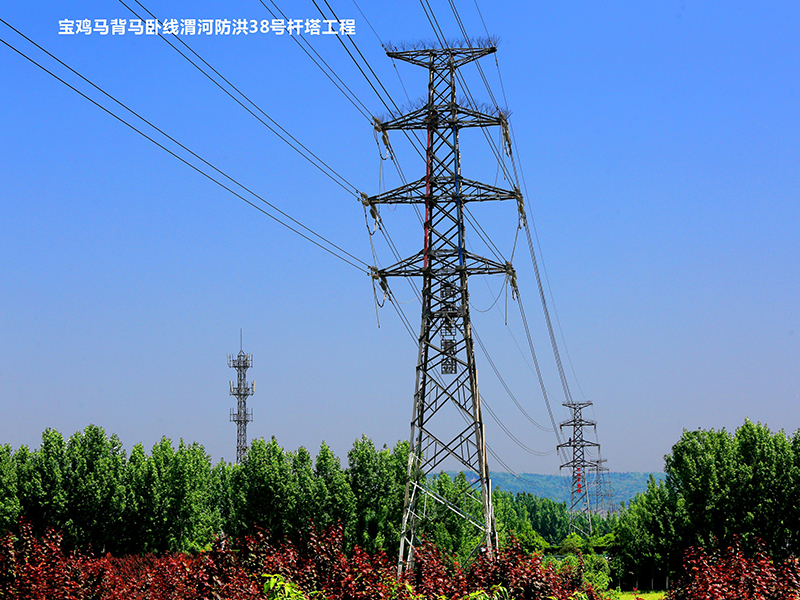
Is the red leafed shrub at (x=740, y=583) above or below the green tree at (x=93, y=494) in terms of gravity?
below

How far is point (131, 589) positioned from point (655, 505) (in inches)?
1420

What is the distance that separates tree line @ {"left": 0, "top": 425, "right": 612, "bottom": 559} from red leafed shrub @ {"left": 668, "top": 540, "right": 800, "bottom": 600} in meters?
22.3

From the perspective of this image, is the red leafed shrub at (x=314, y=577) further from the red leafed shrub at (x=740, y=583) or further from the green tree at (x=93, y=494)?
the green tree at (x=93, y=494)

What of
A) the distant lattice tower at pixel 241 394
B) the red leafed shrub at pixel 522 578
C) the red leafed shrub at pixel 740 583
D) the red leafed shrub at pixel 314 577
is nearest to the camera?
the red leafed shrub at pixel 314 577

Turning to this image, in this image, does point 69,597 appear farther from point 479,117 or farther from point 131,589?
point 479,117

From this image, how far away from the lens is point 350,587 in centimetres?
1348

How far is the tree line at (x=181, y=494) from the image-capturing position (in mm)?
39562

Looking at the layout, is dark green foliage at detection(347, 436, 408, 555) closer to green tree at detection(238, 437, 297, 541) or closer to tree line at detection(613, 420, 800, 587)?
green tree at detection(238, 437, 297, 541)

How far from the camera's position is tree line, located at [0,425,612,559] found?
39.6m

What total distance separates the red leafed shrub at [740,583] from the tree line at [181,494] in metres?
22.3

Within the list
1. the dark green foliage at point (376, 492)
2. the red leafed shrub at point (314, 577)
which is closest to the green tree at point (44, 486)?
the dark green foliage at point (376, 492)

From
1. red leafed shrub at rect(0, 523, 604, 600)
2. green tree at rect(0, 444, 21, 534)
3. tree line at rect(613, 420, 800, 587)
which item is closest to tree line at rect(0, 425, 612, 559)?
green tree at rect(0, 444, 21, 534)

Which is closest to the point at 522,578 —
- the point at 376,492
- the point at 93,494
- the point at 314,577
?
the point at 314,577

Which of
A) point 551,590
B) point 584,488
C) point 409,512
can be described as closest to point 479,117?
point 409,512
